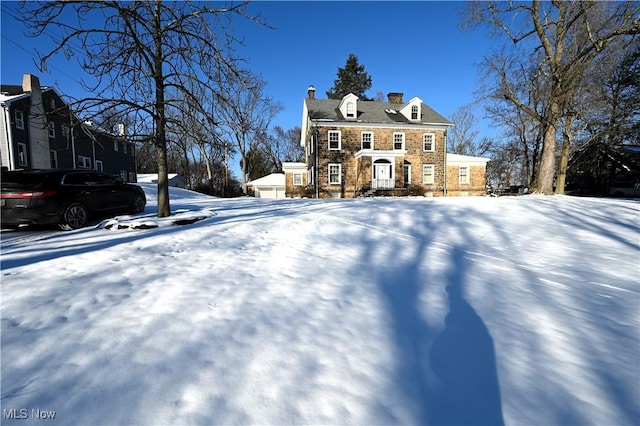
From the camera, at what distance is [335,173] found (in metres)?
26.0

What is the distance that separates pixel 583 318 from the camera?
9.44 feet

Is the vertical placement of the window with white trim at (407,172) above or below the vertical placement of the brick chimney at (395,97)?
below

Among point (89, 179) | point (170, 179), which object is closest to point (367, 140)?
point (89, 179)

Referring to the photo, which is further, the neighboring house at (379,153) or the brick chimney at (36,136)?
the neighboring house at (379,153)

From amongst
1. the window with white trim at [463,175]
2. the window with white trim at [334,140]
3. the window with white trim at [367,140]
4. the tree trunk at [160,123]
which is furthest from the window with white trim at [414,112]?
the tree trunk at [160,123]

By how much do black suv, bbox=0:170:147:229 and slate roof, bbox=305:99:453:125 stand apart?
2043cm

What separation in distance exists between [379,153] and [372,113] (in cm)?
491

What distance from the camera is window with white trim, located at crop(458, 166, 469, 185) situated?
28.4 m

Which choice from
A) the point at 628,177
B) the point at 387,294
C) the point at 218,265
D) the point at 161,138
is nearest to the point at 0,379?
the point at 218,265

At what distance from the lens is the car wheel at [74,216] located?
6.57 meters

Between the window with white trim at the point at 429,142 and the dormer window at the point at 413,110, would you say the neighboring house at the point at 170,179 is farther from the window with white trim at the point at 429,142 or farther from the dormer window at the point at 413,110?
the window with white trim at the point at 429,142

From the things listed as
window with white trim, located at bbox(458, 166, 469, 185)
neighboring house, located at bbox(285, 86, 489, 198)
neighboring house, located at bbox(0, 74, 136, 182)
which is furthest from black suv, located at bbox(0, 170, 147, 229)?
window with white trim, located at bbox(458, 166, 469, 185)

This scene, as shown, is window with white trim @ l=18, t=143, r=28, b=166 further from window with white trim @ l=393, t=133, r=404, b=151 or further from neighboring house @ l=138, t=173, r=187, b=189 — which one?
window with white trim @ l=393, t=133, r=404, b=151

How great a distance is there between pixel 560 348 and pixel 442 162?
2724 cm
